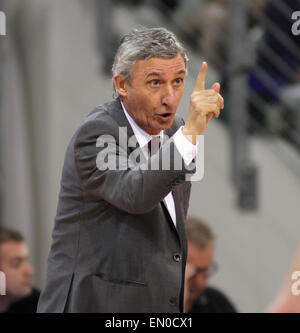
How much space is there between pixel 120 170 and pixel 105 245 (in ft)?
0.52

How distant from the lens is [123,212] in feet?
4.64

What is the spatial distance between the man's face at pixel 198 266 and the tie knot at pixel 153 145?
1.08 metres

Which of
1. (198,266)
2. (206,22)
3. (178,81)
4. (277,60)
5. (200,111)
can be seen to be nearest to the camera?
(200,111)

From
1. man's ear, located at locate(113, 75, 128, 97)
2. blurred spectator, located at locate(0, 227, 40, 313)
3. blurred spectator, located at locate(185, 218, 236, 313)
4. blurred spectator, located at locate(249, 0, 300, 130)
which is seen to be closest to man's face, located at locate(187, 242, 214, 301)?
blurred spectator, located at locate(185, 218, 236, 313)

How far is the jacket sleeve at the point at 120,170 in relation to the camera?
1295 mm

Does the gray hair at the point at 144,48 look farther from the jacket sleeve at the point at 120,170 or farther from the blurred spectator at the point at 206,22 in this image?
the blurred spectator at the point at 206,22

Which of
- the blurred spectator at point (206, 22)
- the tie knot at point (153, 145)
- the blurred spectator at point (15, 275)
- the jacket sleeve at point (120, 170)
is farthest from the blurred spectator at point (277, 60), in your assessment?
the jacket sleeve at point (120, 170)

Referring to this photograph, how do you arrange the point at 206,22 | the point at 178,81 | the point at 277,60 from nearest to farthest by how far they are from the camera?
the point at 178,81 → the point at 277,60 → the point at 206,22

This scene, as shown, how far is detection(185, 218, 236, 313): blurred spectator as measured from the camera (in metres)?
→ 2.51

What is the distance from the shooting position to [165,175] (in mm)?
1291

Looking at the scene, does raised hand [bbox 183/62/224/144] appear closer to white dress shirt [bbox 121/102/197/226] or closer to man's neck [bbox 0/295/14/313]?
white dress shirt [bbox 121/102/197/226]

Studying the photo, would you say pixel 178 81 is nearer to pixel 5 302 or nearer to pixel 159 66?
pixel 159 66

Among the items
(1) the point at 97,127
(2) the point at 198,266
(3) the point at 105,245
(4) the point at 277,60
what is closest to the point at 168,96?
(1) the point at 97,127
